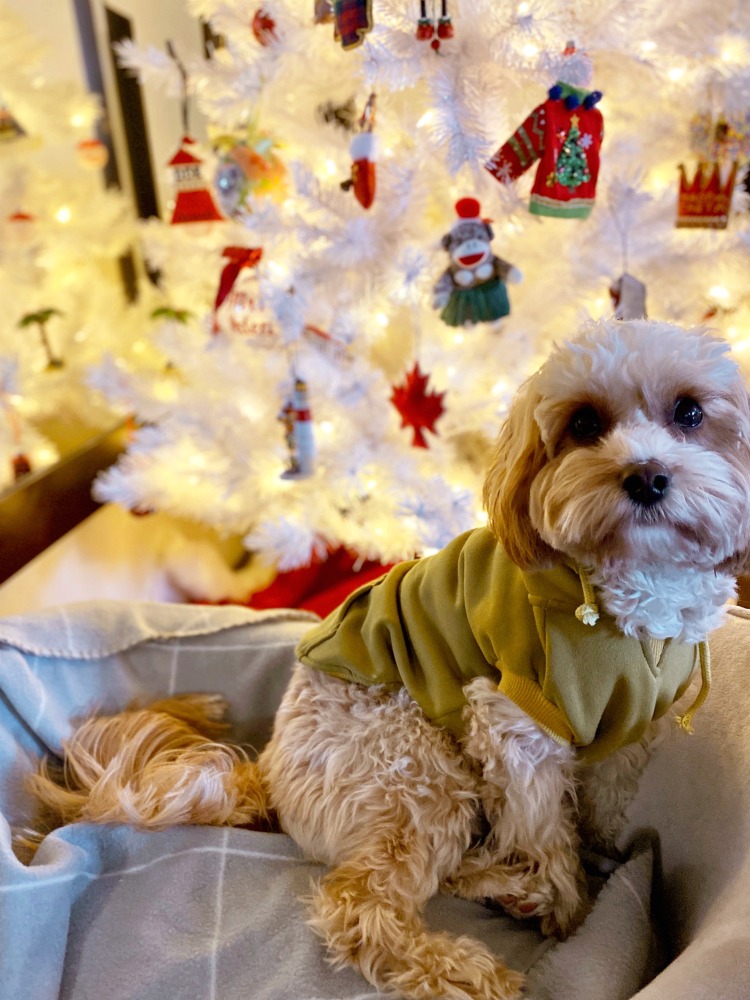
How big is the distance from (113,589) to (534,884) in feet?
5.86

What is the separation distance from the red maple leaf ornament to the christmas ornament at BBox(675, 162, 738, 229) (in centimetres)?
60

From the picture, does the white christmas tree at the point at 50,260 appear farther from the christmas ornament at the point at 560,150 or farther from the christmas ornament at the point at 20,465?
the christmas ornament at the point at 560,150

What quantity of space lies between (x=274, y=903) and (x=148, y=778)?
0.28 metres

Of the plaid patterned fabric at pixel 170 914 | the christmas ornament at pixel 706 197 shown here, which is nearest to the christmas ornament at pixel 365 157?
the christmas ornament at pixel 706 197

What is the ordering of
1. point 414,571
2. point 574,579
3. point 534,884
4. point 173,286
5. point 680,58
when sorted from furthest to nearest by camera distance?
point 173,286 < point 680,58 < point 414,571 < point 534,884 < point 574,579

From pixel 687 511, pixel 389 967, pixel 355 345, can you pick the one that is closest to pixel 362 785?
pixel 389 967

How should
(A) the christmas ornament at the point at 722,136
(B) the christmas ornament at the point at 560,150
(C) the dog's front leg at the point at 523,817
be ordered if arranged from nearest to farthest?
1. (C) the dog's front leg at the point at 523,817
2. (B) the christmas ornament at the point at 560,150
3. (A) the christmas ornament at the point at 722,136

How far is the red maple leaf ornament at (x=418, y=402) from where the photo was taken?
165cm

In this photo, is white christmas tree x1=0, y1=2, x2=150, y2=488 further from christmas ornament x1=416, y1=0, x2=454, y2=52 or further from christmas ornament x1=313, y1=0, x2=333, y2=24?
christmas ornament x1=416, y1=0, x2=454, y2=52

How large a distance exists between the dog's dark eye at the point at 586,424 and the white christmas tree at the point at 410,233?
0.59 m

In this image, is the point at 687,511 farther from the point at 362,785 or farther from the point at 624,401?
the point at 362,785

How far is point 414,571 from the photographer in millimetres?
1175

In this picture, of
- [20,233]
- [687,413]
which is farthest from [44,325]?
[687,413]

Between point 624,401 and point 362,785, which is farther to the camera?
point 362,785
